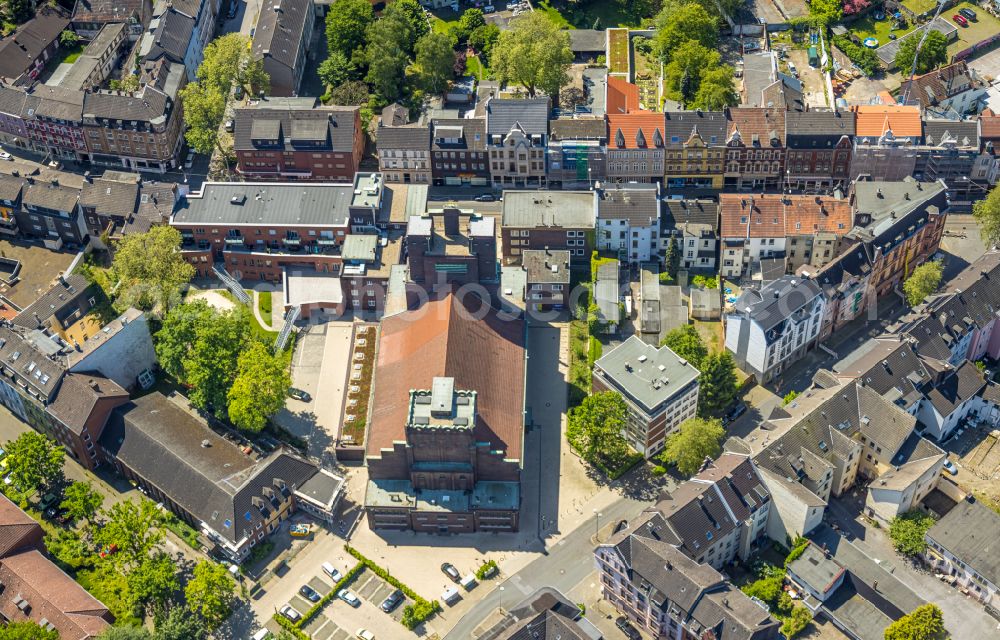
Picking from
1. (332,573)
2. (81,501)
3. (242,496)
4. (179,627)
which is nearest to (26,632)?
(179,627)

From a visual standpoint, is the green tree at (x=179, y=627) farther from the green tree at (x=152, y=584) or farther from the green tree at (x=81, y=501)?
the green tree at (x=81, y=501)

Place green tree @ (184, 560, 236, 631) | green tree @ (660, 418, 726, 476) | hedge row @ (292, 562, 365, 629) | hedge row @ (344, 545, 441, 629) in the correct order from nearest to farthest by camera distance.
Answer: green tree @ (184, 560, 236, 631) → hedge row @ (344, 545, 441, 629) → hedge row @ (292, 562, 365, 629) → green tree @ (660, 418, 726, 476)

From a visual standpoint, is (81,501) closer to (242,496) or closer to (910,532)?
(242,496)

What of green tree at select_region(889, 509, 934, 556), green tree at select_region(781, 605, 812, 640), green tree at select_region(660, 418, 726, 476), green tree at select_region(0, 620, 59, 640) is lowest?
green tree at select_region(781, 605, 812, 640)

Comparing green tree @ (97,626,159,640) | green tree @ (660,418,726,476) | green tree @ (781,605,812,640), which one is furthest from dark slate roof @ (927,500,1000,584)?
green tree @ (97,626,159,640)

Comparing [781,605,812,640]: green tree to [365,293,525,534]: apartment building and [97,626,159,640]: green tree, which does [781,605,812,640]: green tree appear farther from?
[97,626,159,640]: green tree

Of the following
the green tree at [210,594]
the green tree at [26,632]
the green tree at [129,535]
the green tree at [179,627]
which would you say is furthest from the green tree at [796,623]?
the green tree at [26,632]

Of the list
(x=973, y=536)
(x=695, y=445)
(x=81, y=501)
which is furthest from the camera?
(x=695, y=445)
